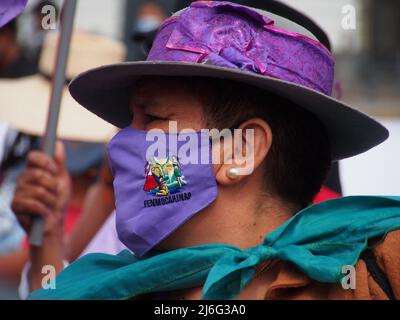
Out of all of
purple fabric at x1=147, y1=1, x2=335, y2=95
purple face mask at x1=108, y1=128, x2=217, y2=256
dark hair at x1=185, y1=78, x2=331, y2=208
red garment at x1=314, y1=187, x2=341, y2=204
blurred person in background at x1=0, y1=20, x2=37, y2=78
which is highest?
blurred person in background at x1=0, y1=20, x2=37, y2=78

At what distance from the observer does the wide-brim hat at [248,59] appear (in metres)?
2.41

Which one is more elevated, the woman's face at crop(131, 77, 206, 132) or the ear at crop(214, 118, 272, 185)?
the woman's face at crop(131, 77, 206, 132)

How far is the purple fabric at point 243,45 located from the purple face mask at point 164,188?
0.76ft

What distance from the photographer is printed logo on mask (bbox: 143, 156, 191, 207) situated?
2.42m

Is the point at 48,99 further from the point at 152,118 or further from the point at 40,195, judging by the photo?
the point at 152,118

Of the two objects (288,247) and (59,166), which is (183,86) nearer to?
(288,247)

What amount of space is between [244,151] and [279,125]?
13 centimetres

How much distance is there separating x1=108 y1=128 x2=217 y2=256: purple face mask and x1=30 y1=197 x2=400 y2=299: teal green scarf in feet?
0.27

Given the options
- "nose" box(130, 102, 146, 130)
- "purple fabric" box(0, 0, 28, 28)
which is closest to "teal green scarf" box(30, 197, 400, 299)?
"nose" box(130, 102, 146, 130)

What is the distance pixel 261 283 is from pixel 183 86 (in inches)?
23.5

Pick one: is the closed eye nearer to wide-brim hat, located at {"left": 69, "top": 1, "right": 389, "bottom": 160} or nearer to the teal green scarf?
wide-brim hat, located at {"left": 69, "top": 1, "right": 389, "bottom": 160}

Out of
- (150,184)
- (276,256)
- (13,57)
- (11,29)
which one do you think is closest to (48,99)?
(11,29)

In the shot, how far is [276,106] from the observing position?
251cm
